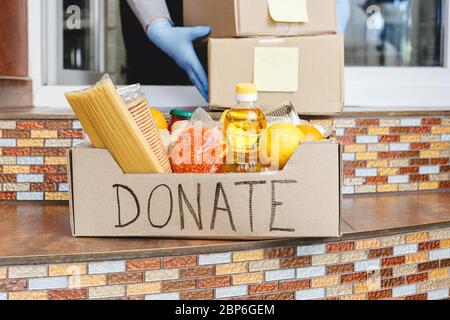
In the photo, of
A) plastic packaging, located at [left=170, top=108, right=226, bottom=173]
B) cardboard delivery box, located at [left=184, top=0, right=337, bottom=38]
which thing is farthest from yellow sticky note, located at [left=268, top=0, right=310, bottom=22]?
plastic packaging, located at [left=170, top=108, right=226, bottom=173]

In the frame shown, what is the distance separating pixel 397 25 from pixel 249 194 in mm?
1960

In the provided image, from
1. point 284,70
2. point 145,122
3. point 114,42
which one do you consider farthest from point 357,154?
point 114,42

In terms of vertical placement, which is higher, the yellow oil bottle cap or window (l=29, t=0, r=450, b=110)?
window (l=29, t=0, r=450, b=110)

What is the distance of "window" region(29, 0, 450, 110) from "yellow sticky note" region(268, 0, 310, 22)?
0.50m

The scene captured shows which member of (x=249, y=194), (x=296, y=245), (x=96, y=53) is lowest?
(x=296, y=245)

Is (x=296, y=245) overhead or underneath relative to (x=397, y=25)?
underneath

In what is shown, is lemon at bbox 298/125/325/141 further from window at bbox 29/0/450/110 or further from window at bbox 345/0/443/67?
window at bbox 345/0/443/67

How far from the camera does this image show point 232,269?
1.10 meters

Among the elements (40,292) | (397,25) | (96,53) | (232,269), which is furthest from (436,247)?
(397,25)

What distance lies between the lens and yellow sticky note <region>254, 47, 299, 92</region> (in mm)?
1380

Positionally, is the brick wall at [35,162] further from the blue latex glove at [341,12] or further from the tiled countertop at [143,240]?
the blue latex glove at [341,12]

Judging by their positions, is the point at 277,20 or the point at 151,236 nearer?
the point at 151,236
